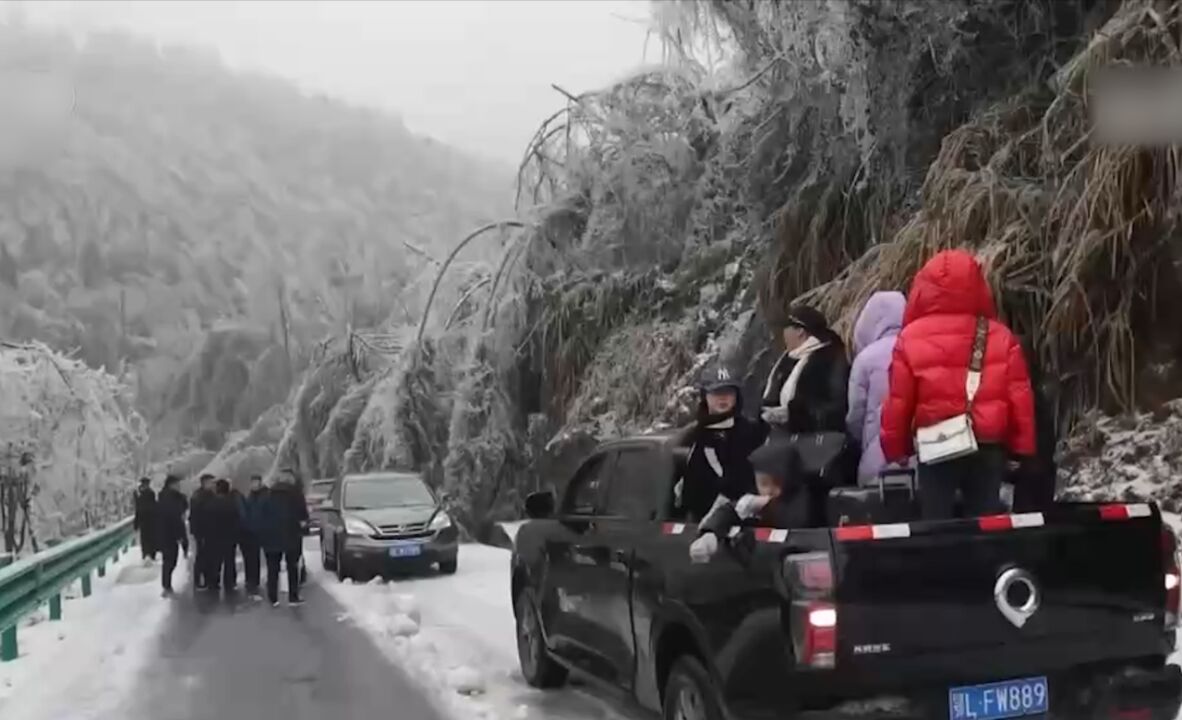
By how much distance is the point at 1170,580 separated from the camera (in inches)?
199

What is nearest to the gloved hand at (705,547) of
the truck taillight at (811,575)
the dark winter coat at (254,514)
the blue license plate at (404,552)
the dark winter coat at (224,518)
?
the truck taillight at (811,575)

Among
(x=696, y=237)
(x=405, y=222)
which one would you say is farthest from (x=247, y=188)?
(x=696, y=237)

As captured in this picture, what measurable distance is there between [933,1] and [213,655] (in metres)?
9.35

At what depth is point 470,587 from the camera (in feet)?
50.5

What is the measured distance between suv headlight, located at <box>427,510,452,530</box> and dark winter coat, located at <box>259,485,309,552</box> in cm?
211

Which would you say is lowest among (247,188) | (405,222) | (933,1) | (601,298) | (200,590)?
(200,590)

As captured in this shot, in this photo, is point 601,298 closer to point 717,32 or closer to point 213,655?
point 717,32

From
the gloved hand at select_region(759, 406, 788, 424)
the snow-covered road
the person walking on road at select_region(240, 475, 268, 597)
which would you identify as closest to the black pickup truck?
the gloved hand at select_region(759, 406, 788, 424)

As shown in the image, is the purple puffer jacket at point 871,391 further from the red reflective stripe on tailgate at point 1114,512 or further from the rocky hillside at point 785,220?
the rocky hillside at point 785,220

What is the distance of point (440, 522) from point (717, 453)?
11850 mm

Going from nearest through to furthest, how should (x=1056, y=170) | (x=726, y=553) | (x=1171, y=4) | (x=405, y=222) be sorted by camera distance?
(x=726, y=553), (x=1171, y=4), (x=1056, y=170), (x=405, y=222)

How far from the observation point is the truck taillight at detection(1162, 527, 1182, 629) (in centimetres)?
499

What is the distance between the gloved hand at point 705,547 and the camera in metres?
5.08

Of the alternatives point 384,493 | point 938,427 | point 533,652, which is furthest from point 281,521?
point 938,427
